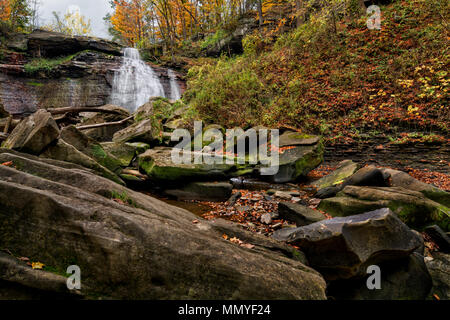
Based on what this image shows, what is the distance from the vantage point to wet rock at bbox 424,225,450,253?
13.3 feet

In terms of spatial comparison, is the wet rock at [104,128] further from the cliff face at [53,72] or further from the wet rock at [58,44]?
the wet rock at [58,44]

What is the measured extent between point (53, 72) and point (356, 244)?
24.3 m

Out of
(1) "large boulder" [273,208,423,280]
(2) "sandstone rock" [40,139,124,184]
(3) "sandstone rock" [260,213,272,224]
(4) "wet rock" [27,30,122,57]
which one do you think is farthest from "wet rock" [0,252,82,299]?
(4) "wet rock" [27,30,122,57]

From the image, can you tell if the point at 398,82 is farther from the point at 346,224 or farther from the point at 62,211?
the point at 62,211

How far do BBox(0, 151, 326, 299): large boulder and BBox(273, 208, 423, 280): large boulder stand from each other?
2.43 ft

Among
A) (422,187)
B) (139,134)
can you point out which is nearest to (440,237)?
(422,187)

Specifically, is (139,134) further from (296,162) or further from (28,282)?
(28,282)

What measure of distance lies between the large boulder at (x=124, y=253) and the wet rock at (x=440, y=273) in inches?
94.1

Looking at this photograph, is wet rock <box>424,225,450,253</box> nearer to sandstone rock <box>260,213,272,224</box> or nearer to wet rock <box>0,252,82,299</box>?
sandstone rock <box>260,213,272,224</box>

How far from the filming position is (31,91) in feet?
58.3

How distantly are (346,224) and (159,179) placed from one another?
16.6ft

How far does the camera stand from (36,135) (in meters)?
4.22

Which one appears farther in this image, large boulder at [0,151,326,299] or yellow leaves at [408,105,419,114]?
yellow leaves at [408,105,419,114]
